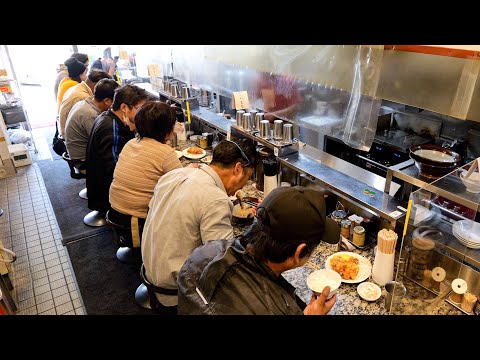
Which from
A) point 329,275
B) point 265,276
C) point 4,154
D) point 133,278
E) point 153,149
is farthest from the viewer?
point 4,154

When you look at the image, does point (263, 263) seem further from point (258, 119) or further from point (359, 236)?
point (258, 119)

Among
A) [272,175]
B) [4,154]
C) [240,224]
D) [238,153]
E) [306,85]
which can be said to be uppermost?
[306,85]

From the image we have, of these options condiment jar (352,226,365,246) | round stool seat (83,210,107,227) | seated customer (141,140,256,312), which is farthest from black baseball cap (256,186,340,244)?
round stool seat (83,210,107,227)

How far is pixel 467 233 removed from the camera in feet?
6.29

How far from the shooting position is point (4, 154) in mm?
5695

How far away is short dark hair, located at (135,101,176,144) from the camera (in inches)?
106

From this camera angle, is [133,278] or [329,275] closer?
[329,275]

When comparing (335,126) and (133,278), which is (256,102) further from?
(133,278)

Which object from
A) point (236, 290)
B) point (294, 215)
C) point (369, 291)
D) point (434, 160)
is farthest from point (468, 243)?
point (236, 290)

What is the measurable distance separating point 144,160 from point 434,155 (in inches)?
80.4

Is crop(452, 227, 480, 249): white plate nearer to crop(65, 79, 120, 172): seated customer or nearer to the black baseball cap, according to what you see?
the black baseball cap

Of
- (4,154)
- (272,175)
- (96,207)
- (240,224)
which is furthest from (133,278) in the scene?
(4,154)

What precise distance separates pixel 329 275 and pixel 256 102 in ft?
6.94

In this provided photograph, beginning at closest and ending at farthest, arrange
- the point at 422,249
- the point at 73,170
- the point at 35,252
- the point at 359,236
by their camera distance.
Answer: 1. the point at 422,249
2. the point at 359,236
3. the point at 35,252
4. the point at 73,170
